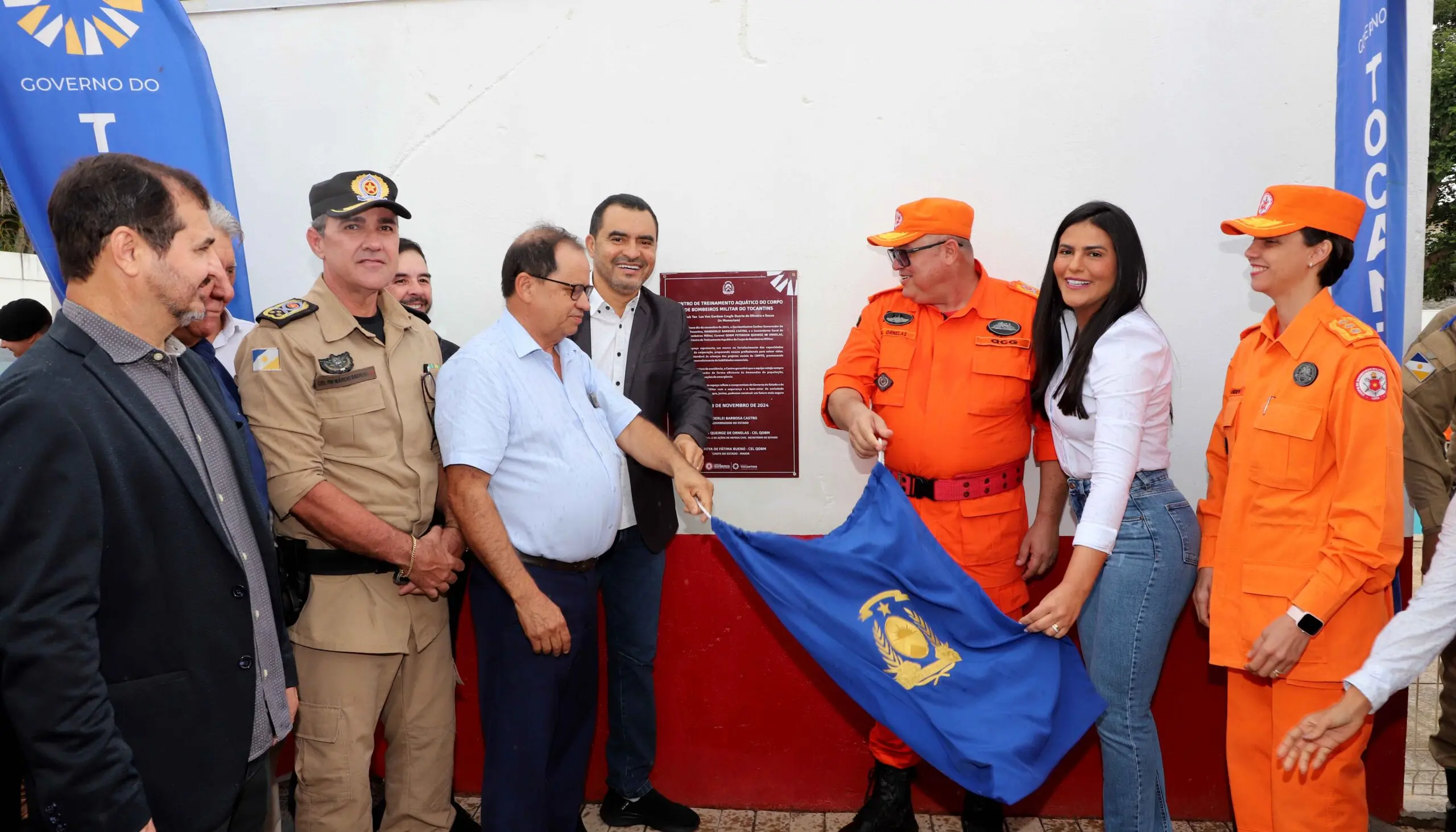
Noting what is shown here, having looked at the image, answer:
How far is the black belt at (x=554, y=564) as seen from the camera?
2803 mm

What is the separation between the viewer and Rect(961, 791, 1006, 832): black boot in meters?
3.48

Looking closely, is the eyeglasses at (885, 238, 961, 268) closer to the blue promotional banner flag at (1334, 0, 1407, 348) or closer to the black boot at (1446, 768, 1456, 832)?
the blue promotional banner flag at (1334, 0, 1407, 348)

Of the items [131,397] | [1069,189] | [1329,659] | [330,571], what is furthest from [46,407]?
[1069,189]

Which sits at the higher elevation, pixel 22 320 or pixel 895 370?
pixel 22 320


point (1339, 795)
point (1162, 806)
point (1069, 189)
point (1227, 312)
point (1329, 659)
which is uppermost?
point (1069, 189)

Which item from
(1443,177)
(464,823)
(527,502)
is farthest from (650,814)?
(1443,177)

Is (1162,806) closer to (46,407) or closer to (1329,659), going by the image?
(1329,659)

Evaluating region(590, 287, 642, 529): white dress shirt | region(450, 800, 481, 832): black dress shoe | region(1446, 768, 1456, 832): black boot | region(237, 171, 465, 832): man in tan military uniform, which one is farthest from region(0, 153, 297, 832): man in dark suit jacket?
region(1446, 768, 1456, 832): black boot

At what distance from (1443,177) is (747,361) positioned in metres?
13.8

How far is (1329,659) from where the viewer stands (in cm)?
241

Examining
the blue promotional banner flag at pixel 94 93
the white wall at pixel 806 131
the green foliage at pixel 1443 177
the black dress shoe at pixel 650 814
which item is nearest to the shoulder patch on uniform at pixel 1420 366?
the white wall at pixel 806 131

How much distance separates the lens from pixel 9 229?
42.7ft

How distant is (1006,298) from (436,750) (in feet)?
8.07

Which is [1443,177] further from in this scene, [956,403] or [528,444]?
[528,444]
